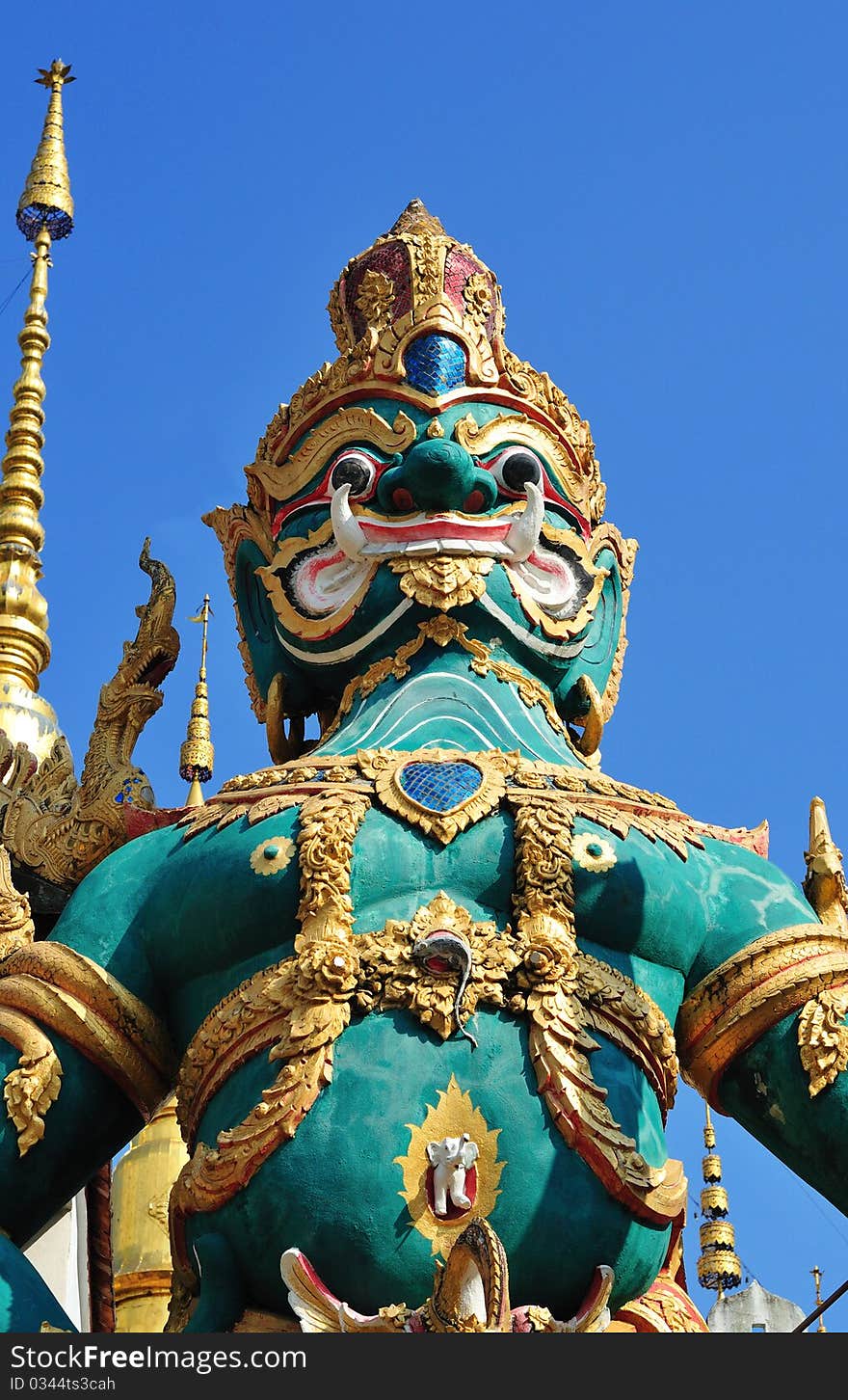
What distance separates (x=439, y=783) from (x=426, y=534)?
1.04 m

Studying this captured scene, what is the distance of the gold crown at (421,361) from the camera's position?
8367 mm

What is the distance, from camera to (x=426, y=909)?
7008 millimetres

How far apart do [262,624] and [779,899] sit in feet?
7.27

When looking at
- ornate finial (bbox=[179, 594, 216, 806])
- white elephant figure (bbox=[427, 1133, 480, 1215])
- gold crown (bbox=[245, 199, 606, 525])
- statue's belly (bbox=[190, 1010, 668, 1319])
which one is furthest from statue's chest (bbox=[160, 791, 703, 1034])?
ornate finial (bbox=[179, 594, 216, 806])

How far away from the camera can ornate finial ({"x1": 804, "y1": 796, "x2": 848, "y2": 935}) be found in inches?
302

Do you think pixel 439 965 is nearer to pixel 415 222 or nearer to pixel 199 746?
pixel 415 222

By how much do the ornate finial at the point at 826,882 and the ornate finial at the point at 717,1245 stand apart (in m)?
3.36

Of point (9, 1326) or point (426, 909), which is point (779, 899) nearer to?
point (426, 909)

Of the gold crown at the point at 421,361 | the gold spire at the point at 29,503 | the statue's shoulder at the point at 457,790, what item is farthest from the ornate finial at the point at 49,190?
the statue's shoulder at the point at 457,790

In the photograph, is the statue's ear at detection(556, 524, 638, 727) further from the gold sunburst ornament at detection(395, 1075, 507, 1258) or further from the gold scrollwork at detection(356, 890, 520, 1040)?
the gold sunburst ornament at detection(395, 1075, 507, 1258)

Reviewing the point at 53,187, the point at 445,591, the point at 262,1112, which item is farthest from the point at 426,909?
the point at 53,187

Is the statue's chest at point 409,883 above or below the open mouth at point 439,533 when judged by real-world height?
below

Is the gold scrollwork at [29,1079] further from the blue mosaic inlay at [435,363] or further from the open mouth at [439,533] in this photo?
the blue mosaic inlay at [435,363]

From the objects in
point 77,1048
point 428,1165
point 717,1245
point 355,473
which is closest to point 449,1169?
point 428,1165
